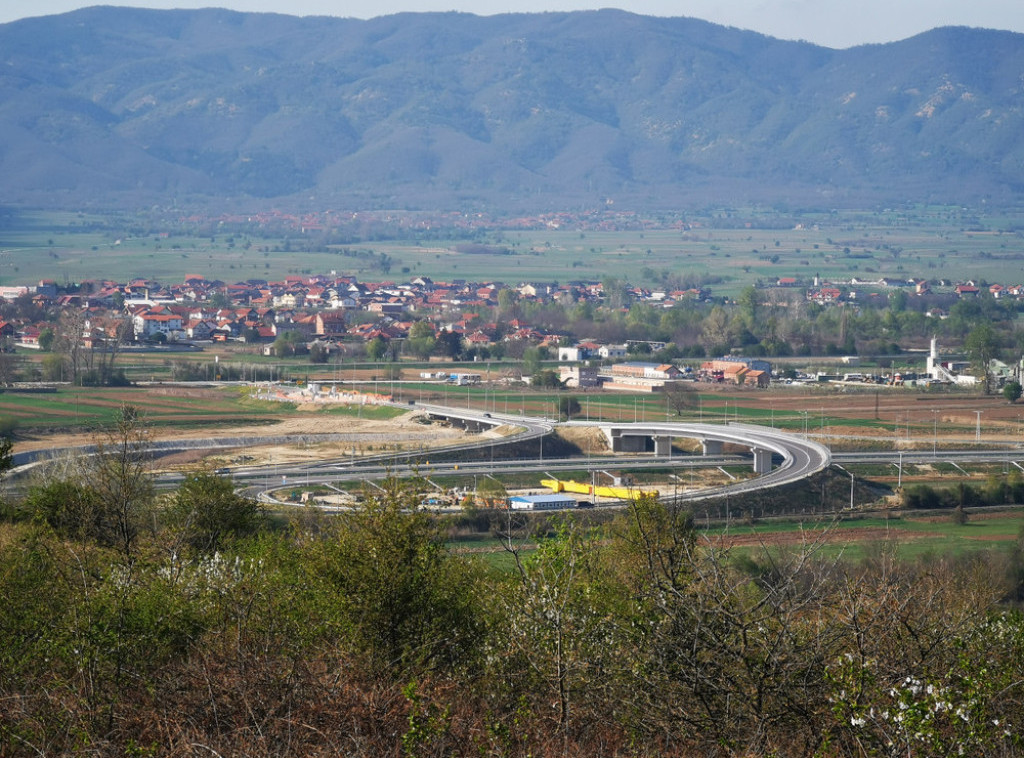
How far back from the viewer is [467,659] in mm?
11578

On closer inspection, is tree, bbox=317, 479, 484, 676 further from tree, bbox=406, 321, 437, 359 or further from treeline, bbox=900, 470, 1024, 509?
tree, bbox=406, 321, 437, 359

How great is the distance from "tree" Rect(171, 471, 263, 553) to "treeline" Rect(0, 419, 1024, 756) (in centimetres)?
521

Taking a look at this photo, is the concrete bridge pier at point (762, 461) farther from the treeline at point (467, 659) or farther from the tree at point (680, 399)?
the treeline at point (467, 659)

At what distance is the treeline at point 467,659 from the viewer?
8.52 m

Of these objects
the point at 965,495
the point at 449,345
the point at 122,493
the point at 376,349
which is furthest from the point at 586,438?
the point at 122,493

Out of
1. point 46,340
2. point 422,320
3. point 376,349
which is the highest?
point 422,320

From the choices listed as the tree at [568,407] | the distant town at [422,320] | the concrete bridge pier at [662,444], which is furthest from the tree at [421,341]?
the concrete bridge pier at [662,444]

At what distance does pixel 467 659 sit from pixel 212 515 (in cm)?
962

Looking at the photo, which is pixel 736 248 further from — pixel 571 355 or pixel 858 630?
pixel 858 630

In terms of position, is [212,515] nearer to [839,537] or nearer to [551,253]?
[839,537]

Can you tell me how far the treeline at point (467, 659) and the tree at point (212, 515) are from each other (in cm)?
521

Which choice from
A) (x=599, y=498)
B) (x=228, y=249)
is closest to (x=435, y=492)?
(x=599, y=498)

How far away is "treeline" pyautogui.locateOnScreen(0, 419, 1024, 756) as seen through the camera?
27.9 feet

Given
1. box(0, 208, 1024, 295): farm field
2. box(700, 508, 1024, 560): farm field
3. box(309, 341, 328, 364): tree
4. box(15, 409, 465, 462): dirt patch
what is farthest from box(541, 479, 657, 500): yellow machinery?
box(0, 208, 1024, 295): farm field
